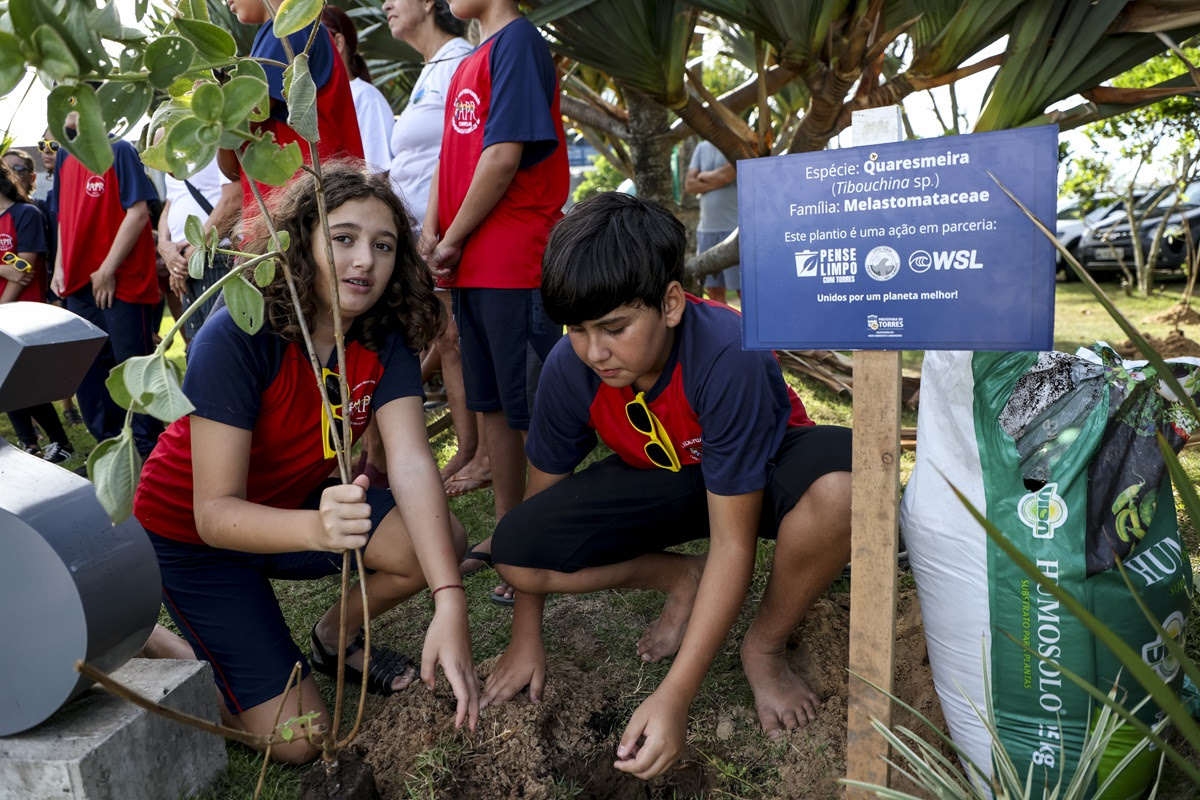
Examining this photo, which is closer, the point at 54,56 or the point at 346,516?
the point at 54,56

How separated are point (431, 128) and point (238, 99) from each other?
7.02 ft

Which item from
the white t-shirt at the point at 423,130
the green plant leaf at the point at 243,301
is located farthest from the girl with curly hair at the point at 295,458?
the white t-shirt at the point at 423,130

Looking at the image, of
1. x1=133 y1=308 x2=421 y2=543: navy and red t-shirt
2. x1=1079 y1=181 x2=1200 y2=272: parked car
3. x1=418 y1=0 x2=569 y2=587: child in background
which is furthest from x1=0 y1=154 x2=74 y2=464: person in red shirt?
x1=1079 y1=181 x2=1200 y2=272: parked car

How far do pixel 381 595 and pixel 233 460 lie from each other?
48 cm

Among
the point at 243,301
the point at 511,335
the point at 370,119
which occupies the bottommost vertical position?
the point at 511,335

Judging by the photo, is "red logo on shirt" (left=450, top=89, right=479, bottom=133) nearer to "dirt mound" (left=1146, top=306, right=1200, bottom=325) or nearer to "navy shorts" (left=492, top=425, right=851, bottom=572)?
"navy shorts" (left=492, top=425, right=851, bottom=572)

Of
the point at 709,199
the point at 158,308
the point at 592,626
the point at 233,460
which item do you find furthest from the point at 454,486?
the point at 709,199

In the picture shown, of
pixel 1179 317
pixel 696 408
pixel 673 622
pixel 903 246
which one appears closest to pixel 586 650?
pixel 673 622

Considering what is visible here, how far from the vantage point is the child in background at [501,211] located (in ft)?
8.03

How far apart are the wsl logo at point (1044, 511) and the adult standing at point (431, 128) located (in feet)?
6.02

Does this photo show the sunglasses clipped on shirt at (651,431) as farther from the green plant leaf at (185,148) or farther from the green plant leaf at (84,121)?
the green plant leaf at (84,121)

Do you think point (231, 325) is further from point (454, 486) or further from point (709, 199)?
point (709, 199)

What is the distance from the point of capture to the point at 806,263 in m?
1.47

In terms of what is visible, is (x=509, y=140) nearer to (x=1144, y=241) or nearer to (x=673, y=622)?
(x=673, y=622)
